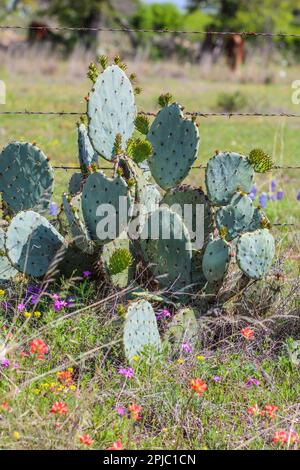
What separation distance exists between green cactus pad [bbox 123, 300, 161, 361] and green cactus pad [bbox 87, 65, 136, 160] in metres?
0.90

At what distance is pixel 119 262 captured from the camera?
157 inches

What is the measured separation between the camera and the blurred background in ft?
30.8

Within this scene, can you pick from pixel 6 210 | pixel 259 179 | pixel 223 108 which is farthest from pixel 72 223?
pixel 223 108

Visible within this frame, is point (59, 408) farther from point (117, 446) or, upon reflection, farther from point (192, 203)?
point (192, 203)

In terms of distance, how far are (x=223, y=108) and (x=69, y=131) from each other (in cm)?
412

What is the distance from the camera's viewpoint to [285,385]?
3707mm

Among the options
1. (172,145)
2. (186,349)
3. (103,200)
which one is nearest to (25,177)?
(103,200)

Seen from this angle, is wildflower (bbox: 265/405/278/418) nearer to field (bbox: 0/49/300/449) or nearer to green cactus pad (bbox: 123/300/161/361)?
field (bbox: 0/49/300/449)

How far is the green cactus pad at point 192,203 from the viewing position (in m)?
4.38

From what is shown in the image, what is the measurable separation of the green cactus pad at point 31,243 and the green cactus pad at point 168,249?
16.6 inches

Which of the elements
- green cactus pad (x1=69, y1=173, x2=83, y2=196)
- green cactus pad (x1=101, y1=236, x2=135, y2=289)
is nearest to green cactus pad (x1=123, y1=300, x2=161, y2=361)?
green cactus pad (x1=101, y1=236, x2=135, y2=289)

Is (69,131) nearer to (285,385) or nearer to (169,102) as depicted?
(169,102)

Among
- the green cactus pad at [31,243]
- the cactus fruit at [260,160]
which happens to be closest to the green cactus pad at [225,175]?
the cactus fruit at [260,160]
